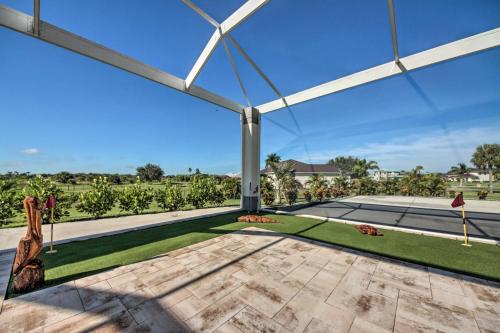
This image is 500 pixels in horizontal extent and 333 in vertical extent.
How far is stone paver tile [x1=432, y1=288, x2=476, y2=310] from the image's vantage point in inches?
88.4

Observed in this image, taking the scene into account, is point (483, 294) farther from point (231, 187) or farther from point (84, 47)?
point (231, 187)

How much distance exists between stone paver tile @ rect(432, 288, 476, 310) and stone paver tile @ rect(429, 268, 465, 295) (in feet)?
0.33

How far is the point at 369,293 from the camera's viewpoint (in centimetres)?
248

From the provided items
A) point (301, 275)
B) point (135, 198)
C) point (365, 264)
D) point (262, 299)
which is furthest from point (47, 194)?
point (365, 264)

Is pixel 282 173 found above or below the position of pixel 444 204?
above

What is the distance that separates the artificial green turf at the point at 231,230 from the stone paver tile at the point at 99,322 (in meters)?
1.16

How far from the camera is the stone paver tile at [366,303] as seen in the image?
202cm

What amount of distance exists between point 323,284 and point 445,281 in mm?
1883

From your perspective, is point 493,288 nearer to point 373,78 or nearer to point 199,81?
point 373,78

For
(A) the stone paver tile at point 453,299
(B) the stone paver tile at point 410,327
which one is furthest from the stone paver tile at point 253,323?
(A) the stone paver tile at point 453,299

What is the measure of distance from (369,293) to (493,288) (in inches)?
72.1

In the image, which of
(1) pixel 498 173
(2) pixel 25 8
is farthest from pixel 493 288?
(1) pixel 498 173

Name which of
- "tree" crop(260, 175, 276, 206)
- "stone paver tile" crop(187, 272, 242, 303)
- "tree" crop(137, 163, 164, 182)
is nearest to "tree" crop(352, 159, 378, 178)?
"tree" crop(260, 175, 276, 206)

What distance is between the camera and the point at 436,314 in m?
2.09
